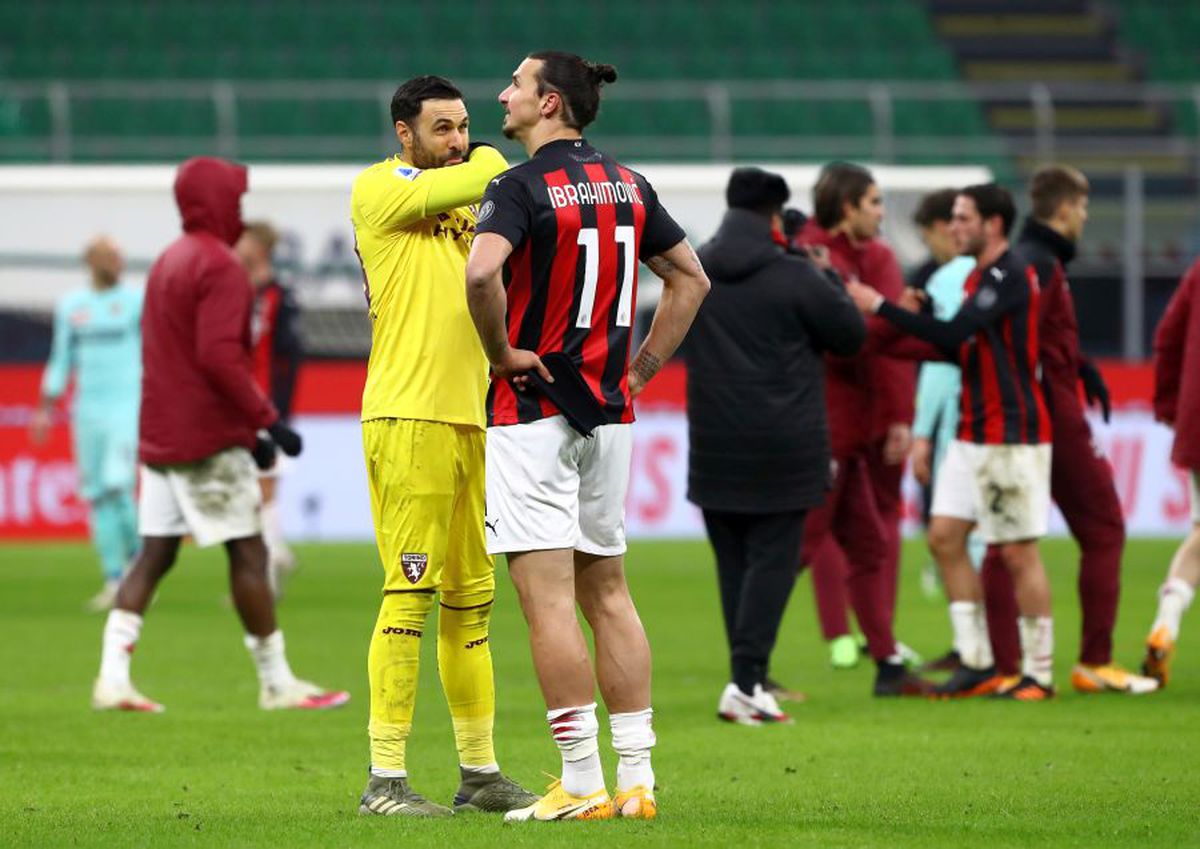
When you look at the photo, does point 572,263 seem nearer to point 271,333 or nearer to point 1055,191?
point 1055,191

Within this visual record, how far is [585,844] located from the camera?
525 cm

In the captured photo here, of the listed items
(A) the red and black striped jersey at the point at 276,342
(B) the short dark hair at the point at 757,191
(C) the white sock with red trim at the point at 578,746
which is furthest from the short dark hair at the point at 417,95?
(A) the red and black striped jersey at the point at 276,342

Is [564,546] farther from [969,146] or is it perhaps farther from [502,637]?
[969,146]

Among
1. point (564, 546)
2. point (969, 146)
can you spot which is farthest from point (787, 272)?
point (969, 146)

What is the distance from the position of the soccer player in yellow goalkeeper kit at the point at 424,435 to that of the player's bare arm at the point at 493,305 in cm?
45

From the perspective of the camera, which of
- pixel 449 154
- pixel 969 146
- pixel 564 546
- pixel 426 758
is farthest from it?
pixel 969 146

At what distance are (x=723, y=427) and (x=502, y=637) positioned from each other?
358 cm

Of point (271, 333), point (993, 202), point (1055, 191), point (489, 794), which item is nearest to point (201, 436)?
point (489, 794)

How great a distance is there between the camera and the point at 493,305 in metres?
5.47

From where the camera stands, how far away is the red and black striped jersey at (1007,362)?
8.73 metres

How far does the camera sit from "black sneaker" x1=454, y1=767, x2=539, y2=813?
6078 millimetres

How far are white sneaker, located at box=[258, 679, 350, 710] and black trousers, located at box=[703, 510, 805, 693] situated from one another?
172 centimetres

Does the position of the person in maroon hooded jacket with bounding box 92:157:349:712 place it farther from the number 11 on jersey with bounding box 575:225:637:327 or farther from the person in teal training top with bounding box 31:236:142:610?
the person in teal training top with bounding box 31:236:142:610

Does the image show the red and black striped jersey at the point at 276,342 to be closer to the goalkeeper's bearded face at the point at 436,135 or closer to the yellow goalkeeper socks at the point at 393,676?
the goalkeeper's bearded face at the point at 436,135
